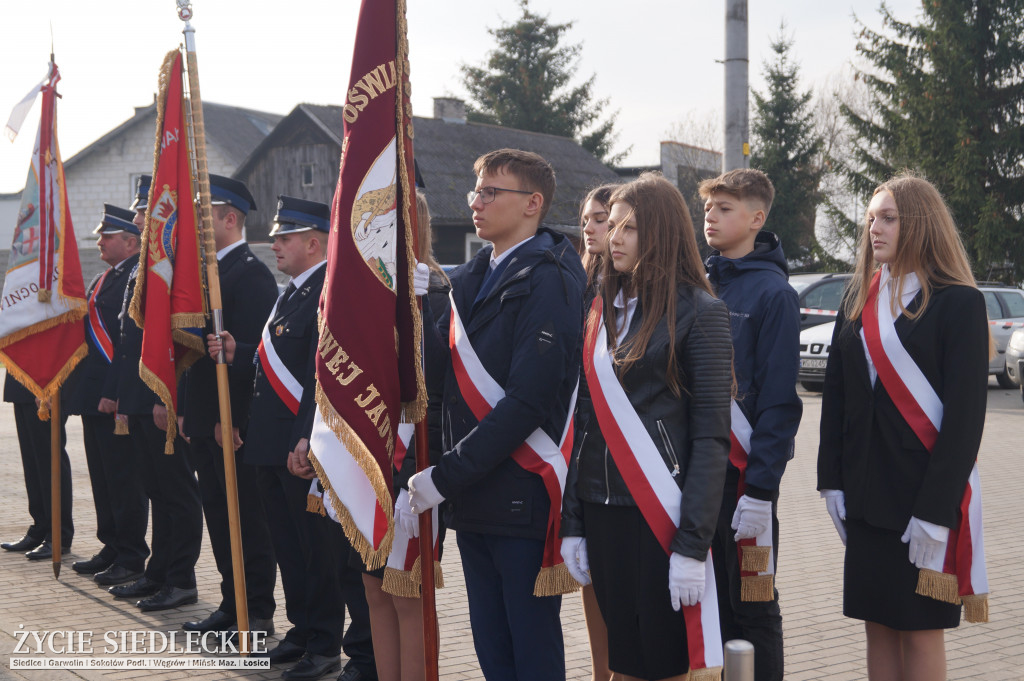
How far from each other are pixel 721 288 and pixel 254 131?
40.8 meters

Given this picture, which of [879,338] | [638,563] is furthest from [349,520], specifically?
[879,338]

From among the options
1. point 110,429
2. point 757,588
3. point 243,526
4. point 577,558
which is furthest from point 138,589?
point 757,588

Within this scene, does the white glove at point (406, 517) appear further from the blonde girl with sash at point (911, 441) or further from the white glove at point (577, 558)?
the blonde girl with sash at point (911, 441)

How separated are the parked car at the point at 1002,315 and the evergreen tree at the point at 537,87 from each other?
2919 cm

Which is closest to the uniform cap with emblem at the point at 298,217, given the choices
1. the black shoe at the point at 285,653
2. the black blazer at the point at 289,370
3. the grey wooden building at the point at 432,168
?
the black blazer at the point at 289,370

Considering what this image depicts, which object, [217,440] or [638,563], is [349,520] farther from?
[217,440]

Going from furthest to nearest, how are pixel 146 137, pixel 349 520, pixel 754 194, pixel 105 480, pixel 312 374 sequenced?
1. pixel 146 137
2. pixel 105 480
3. pixel 312 374
4. pixel 754 194
5. pixel 349 520

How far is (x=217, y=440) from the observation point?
5410mm

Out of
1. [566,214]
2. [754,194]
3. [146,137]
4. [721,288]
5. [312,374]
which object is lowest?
[312,374]

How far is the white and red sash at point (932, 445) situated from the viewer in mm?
3355

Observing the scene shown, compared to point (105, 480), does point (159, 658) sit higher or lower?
lower

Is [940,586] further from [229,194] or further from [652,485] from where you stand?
[229,194]

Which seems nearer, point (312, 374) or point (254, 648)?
point (312, 374)

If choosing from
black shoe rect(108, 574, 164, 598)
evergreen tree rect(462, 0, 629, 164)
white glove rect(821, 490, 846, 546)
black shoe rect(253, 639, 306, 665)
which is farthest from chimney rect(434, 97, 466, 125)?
white glove rect(821, 490, 846, 546)
